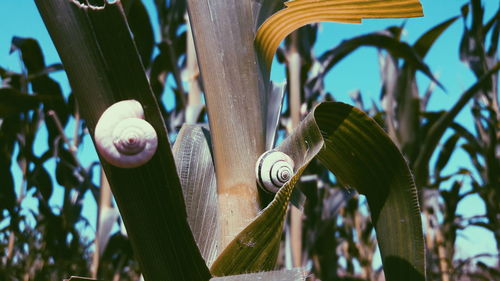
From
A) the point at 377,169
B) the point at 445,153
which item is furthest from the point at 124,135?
the point at 445,153

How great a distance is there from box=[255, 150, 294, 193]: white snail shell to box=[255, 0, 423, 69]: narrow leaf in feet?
0.35

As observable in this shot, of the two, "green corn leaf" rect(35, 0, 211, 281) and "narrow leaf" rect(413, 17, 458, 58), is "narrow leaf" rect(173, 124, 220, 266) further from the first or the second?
"narrow leaf" rect(413, 17, 458, 58)

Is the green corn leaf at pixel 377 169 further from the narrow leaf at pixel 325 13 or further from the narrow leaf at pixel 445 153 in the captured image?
the narrow leaf at pixel 445 153


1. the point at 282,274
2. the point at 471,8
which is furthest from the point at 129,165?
the point at 471,8

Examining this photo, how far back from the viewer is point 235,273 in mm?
376

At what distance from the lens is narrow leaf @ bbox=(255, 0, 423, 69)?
0.44 m

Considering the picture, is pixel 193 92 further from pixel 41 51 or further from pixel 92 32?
pixel 92 32

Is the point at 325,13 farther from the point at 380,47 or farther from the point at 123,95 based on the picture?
the point at 380,47

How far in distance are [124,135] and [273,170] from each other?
0.42 feet

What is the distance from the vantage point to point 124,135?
327 millimetres

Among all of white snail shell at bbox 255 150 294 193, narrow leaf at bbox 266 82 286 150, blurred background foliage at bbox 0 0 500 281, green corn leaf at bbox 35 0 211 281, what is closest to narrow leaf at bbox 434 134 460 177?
blurred background foliage at bbox 0 0 500 281

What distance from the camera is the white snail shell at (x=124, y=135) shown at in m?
0.32

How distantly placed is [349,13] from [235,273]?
25cm

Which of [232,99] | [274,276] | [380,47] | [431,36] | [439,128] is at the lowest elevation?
[274,276]
